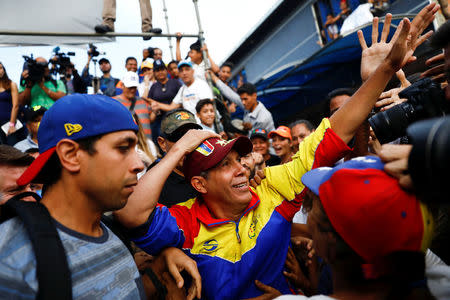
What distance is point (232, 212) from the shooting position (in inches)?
90.2

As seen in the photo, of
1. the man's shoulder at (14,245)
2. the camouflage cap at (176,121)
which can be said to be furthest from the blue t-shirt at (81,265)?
the camouflage cap at (176,121)

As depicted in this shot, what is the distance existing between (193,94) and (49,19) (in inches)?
113

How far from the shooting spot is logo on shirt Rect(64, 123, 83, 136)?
1.50 metres

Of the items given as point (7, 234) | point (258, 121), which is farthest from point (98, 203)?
point (258, 121)

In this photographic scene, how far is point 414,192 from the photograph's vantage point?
1103 mm

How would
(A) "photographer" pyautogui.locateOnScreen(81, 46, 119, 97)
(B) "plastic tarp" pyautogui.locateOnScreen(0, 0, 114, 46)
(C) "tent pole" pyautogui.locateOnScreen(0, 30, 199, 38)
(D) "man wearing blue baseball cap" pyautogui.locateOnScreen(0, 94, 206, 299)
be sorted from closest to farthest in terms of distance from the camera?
(D) "man wearing blue baseball cap" pyautogui.locateOnScreen(0, 94, 206, 299) → (C) "tent pole" pyautogui.locateOnScreen(0, 30, 199, 38) → (B) "plastic tarp" pyautogui.locateOnScreen(0, 0, 114, 46) → (A) "photographer" pyautogui.locateOnScreen(81, 46, 119, 97)

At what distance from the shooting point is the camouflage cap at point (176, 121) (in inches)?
144

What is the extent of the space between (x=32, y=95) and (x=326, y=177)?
22.2 ft

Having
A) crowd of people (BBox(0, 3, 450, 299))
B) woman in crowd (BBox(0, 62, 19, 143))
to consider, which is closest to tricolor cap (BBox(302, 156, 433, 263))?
crowd of people (BBox(0, 3, 450, 299))

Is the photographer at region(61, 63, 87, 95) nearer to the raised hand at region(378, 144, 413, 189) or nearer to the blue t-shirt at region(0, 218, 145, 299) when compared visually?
the blue t-shirt at region(0, 218, 145, 299)

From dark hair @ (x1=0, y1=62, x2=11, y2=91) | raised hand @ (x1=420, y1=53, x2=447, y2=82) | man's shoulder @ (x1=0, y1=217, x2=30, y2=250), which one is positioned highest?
dark hair @ (x1=0, y1=62, x2=11, y2=91)

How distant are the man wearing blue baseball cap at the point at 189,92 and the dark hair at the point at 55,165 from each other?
15.6 ft

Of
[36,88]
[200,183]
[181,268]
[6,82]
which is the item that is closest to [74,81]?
[36,88]

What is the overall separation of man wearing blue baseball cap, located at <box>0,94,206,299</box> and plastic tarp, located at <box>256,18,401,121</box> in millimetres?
6373
